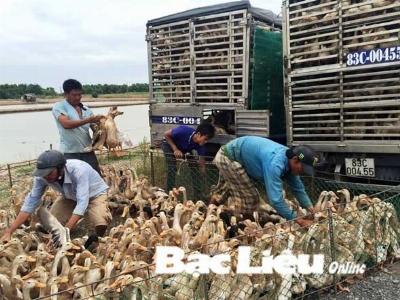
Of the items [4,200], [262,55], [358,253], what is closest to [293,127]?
[262,55]

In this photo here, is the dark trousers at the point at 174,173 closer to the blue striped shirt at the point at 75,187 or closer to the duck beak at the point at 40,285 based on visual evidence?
the blue striped shirt at the point at 75,187

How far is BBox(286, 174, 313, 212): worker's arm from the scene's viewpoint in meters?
5.19

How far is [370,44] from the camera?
5.96 meters

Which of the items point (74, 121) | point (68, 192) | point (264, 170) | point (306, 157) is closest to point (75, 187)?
point (68, 192)

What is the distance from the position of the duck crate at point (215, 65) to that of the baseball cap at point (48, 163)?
3317 mm

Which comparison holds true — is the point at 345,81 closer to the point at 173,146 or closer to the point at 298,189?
the point at 298,189

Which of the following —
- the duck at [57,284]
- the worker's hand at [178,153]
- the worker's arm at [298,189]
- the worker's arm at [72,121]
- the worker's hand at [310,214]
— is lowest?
the duck at [57,284]

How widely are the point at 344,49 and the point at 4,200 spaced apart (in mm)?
6491

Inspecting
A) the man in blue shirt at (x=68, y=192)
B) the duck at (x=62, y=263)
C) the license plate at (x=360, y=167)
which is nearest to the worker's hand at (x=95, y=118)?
the man in blue shirt at (x=68, y=192)

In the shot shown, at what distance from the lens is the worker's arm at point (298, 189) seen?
519 centimetres

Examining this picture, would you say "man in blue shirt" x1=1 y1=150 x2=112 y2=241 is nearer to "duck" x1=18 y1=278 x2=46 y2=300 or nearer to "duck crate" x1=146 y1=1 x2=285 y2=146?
"duck" x1=18 y1=278 x2=46 y2=300

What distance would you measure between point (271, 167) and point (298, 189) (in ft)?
1.93

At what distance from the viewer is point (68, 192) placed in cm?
565

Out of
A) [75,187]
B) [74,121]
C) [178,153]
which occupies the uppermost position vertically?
[74,121]
